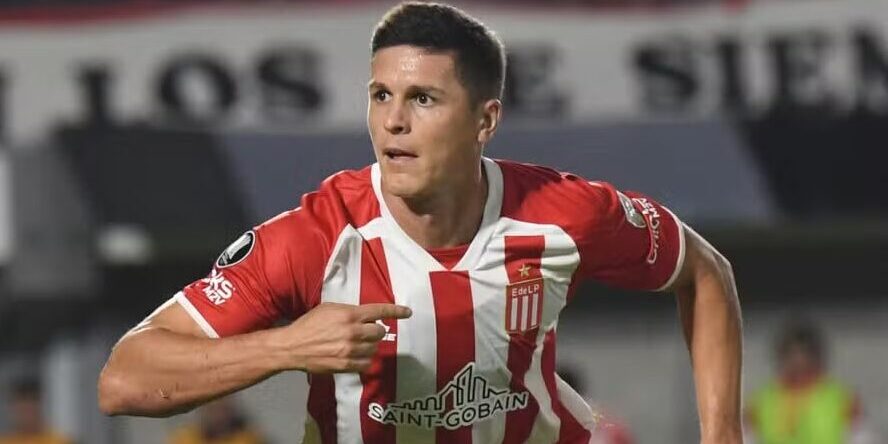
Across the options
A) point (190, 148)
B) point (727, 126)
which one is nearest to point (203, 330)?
point (190, 148)

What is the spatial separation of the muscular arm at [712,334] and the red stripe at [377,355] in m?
0.89

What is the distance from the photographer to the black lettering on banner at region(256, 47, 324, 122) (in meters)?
11.8

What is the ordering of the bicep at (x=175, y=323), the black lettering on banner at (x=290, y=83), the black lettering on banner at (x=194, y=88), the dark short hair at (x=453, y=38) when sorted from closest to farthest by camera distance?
the bicep at (x=175, y=323), the dark short hair at (x=453, y=38), the black lettering on banner at (x=194, y=88), the black lettering on banner at (x=290, y=83)

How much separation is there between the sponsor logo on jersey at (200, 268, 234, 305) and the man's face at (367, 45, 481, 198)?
0.45 m

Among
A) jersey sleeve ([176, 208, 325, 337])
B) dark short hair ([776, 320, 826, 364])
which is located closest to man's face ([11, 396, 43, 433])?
dark short hair ([776, 320, 826, 364])

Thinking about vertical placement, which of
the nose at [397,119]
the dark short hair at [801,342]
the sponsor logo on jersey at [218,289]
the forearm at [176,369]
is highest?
the nose at [397,119]

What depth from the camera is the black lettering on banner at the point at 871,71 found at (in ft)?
39.7

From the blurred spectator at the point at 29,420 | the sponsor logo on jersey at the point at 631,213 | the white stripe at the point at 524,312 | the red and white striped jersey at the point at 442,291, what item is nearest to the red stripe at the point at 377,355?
the red and white striped jersey at the point at 442,291

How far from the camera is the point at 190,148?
11508mm

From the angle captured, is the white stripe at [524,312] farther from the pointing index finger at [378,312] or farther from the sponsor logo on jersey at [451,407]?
the pointing index finger at [378,312]

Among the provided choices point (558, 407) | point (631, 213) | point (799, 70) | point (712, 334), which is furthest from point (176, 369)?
point (799, 70)

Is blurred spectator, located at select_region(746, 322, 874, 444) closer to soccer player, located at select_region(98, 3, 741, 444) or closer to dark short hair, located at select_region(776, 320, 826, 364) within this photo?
dark short hair, located at select_region(776, 320, 826, 364)

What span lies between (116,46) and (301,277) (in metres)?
7.40

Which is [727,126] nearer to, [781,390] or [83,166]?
[781,390]
